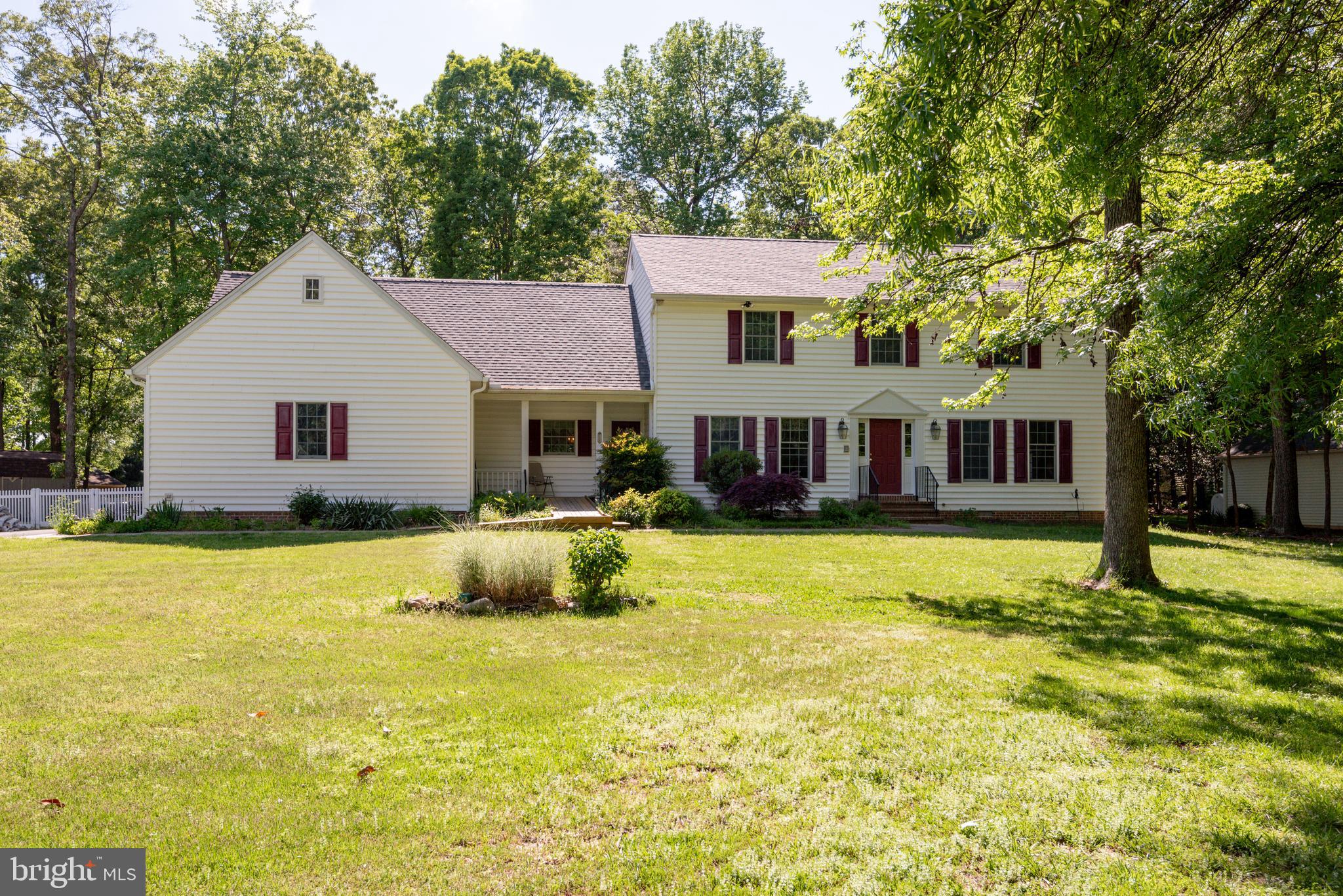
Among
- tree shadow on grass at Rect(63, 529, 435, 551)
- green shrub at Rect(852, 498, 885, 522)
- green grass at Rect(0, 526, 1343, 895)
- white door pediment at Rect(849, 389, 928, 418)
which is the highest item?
white door pediment at Rect(849, 389, 928, 418)

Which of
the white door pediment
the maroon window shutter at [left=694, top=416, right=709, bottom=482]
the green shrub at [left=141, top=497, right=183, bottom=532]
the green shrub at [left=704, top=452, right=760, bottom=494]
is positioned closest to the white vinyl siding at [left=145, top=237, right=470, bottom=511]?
the green shrub at [left=141, top=497, right=183, bottom=532]

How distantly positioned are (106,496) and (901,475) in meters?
18.3

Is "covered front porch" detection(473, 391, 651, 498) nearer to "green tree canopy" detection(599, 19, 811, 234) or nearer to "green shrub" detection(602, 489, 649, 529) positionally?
"green shrub" detection(602, 489, 649, 529)

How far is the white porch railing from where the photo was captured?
A: 20.4 meters

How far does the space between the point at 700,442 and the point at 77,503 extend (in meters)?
13.7

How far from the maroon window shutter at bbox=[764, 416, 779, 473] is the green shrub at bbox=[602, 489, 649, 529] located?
13.1 feet

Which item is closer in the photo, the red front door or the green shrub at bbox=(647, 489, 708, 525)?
the green shrub at bbox=(647, 489, 708, 525)

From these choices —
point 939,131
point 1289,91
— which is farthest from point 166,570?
point 1289,91

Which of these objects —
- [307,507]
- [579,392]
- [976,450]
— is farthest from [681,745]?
[976,450]

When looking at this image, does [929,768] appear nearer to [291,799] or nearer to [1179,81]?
[291,799]

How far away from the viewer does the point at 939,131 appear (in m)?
5.62

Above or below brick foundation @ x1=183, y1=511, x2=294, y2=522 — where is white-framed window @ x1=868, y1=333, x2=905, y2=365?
above

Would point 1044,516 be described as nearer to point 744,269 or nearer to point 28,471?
point 744,269

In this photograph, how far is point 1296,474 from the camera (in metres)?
20.5
